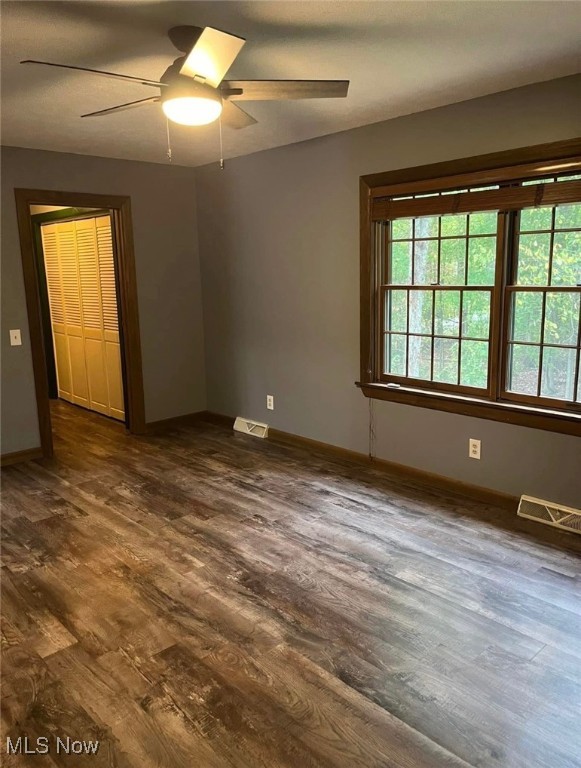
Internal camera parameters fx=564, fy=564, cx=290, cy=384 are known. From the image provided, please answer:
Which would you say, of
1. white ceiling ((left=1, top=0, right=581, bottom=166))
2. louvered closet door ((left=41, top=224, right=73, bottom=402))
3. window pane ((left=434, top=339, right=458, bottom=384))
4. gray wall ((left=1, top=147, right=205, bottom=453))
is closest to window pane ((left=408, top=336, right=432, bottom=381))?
window pane ((left=434, top=339, right=458, bottom=384))

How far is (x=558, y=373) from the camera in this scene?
3209 mm

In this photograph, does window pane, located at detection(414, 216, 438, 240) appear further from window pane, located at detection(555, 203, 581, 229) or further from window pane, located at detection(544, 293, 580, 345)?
window pane, located at detection(544, 293, 580, 345)

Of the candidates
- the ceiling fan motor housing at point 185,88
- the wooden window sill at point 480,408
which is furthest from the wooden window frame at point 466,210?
the ceiling fan motor housing at point 185,88

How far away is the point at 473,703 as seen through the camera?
6.40ft

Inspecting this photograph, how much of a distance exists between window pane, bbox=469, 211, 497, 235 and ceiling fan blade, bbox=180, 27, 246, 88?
1.83 metres

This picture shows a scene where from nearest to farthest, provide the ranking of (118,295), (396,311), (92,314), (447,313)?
(447,313) < (396,311) < (118,295) < (92,314)

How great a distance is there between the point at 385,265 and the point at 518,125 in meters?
1.19

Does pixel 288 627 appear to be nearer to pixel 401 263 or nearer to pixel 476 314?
pixel 476 314

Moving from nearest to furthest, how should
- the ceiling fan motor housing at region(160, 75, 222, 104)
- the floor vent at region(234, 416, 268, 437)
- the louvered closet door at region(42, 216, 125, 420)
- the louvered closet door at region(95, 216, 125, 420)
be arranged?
1. the ceiling fan motor housing at region(160, 75, 222, 104)
2. the floor vent at region(234, 416, 268, 437)
3. the louvered closet door at region(95, 216, 125, 420)
4. the louvered closet door at region(42, 216, 125, 420)

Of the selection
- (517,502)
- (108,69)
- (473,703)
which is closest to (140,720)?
(473,703)

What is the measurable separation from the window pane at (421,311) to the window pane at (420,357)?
0.07 meters

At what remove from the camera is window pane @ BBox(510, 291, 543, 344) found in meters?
3.23

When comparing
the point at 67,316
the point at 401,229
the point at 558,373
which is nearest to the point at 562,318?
the point at 558,373

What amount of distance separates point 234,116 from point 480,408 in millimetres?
2191
